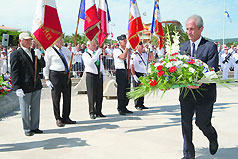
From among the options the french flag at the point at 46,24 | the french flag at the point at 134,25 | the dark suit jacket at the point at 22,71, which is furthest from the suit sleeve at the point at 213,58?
the dark suit jacket at the point at 22,71

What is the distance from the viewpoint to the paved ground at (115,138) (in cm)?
385

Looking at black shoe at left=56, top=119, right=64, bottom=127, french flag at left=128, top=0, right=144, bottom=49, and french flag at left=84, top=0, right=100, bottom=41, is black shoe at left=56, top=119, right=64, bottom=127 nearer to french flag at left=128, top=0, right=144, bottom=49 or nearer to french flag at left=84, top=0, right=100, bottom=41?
french flag at left=84, top=0, right=100, bottom=41

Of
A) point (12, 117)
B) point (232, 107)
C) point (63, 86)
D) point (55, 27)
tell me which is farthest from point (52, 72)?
point (232, 107)

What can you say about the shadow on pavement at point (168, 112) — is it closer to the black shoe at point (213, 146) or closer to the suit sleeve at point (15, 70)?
the black shoe at point (213, 146)

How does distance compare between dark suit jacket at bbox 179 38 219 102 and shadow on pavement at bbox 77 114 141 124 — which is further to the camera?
shadow on pavement at bbox 77 114 141 124

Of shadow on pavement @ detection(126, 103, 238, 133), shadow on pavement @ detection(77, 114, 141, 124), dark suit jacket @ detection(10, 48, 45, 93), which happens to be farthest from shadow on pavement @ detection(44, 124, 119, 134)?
dark suit jacket @ detection(10, 48, 45, 93)

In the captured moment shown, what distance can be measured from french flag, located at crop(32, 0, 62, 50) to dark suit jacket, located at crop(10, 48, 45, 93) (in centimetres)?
43

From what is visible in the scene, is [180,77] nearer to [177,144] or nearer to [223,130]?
[177,144]

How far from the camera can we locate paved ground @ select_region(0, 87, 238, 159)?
12.6 ft

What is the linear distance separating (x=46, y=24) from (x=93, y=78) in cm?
190

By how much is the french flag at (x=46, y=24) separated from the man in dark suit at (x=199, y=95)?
283cm

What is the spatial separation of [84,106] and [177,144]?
4310mm

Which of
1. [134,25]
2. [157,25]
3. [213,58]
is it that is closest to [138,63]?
[134,25]

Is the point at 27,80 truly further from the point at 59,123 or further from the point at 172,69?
the point at 172,69
